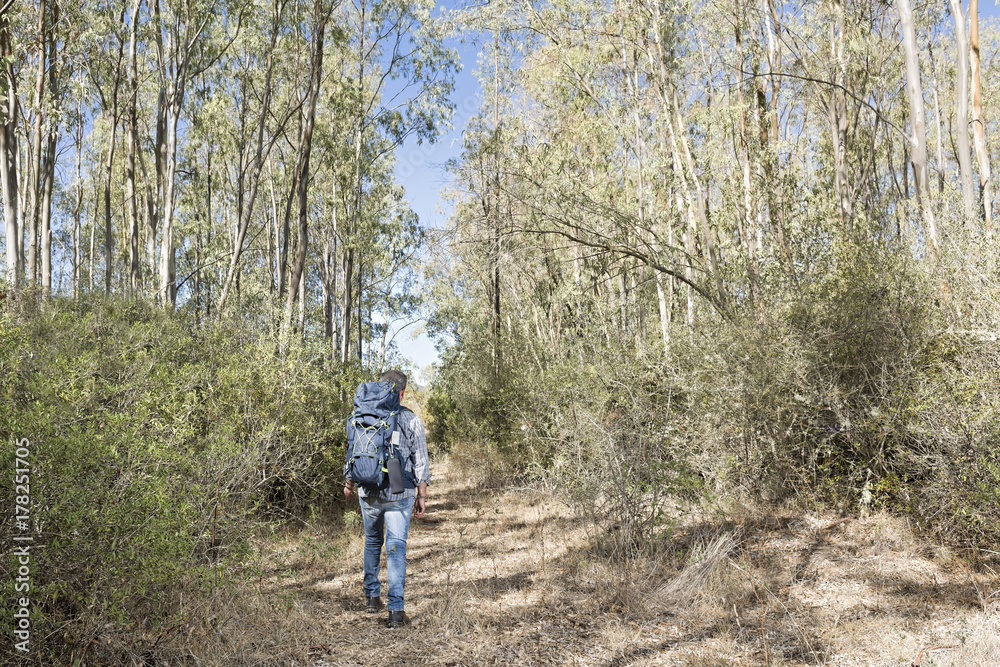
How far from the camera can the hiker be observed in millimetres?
4180

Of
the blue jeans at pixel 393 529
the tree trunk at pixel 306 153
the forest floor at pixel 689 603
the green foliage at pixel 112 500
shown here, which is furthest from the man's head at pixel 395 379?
the tree trunk at pixel 306 153

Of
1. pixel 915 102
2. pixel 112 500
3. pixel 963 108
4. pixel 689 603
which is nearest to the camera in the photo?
pixel 112 500

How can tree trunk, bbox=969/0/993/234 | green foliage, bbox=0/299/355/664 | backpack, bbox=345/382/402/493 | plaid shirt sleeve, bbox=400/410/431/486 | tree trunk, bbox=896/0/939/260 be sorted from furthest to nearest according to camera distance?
tree trunk, bbox=969/0/993/234 → tree trunk, bbox=896/0/939/260 → plaid shirt sleeve, bbox=400/410/431/486 → backpack, bbox=345/382/402/493 → green foliage, bbox=0/299/355/664

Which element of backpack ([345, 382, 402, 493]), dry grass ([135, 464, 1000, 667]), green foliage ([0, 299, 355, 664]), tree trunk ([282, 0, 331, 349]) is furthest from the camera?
tree trunk ([282, 0, 331, 349])

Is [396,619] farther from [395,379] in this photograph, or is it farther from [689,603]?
[689,603]

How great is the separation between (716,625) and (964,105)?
6.22 metres

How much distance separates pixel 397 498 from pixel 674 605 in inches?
88.4

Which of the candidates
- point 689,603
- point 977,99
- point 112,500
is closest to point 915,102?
point 977,99

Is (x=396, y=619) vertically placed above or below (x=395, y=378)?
below

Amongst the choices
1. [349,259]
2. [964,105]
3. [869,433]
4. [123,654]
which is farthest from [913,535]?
[349,259]

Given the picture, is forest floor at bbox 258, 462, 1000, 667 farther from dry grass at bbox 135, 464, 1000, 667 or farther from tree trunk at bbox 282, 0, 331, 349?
tree trunk at bbox 282, 0, 331, 349

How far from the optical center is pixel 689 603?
454 centimetres

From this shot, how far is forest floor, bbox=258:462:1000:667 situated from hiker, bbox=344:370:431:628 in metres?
0.36

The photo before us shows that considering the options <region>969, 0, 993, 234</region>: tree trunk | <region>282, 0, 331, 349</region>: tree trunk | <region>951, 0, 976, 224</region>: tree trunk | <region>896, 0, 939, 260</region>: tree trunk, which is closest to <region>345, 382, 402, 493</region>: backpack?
<region>282, 0, 331, 349</region>: tree trunk
